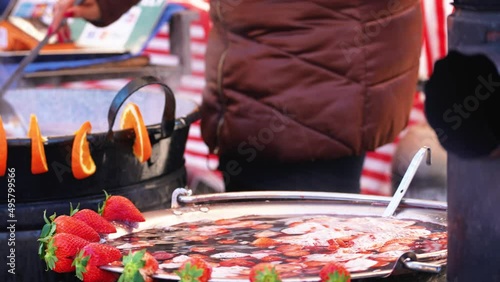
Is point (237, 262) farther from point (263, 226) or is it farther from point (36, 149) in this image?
point (36, 149)

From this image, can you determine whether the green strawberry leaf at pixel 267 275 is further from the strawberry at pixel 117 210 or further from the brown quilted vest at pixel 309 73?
the brown quilted vest at pixel 309 73

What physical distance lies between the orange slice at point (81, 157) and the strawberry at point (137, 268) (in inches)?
32.7

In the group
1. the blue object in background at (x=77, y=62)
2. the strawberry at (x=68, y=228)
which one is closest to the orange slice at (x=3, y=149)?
the strawberry at (x=68, y=228)

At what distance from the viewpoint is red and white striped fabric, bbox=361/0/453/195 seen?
3699 millimetres

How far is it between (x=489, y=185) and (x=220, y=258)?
0.48 meters

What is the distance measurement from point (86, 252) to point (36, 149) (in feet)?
2.53

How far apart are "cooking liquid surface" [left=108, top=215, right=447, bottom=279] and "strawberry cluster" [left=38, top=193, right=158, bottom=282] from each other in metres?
0.05

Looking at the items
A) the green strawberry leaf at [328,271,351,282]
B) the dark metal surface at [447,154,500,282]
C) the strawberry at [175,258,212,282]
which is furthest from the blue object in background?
the dark metal surface at [447,154,500,282]

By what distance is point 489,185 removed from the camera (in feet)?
3.13

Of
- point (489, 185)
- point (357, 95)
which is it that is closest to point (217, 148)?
point (357, 95)

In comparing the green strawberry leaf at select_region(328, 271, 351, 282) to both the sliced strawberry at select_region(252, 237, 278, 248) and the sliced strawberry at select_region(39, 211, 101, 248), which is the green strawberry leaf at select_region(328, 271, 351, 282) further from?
the sliced strawberry at select_region(39, 211, 101, 248)

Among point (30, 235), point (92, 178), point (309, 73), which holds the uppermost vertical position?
point (309, 73)

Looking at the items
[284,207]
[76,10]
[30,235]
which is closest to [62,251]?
[284,207]

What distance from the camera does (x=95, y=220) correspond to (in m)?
1.42
